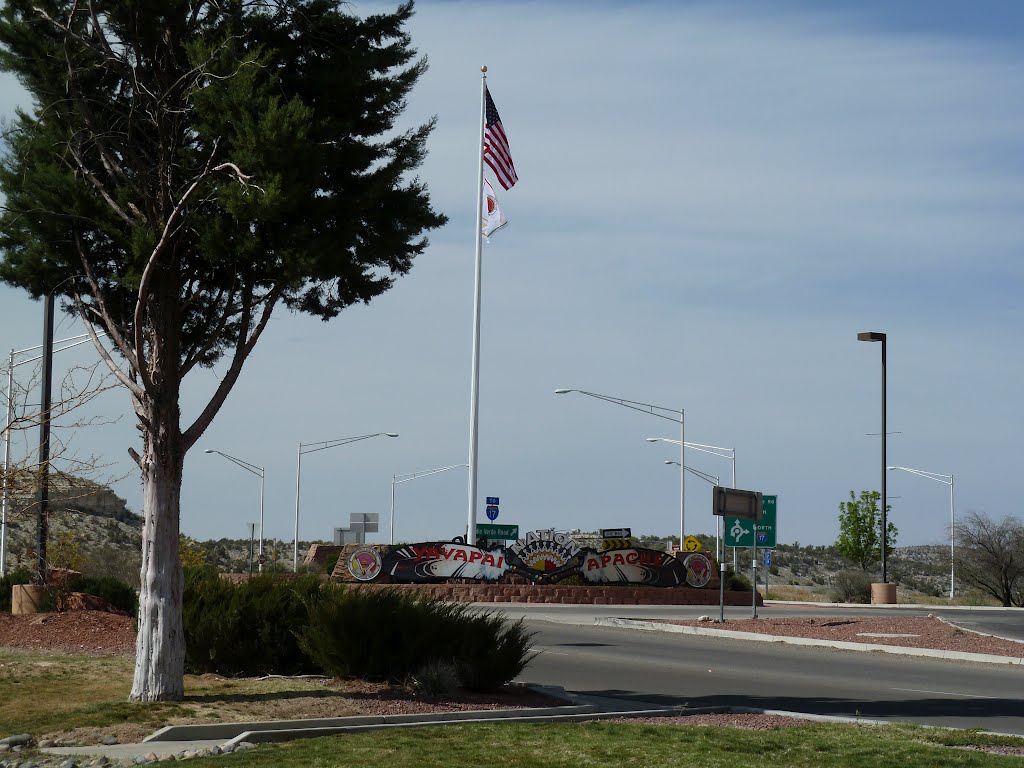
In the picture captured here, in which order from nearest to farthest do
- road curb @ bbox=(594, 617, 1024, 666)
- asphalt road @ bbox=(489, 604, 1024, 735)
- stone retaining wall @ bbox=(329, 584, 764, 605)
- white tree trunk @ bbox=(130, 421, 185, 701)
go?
white tree trunk @ bbox=(130, 421, 185, 701)
asphalt road @ bbox=(489, 604, 1024, 735)
road curb @ bbox=(594, 617, 1024, 666)
stone retaining wall @ bbox=(329, 584, 764, 605)

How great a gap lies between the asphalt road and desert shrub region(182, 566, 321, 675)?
368 centimetres

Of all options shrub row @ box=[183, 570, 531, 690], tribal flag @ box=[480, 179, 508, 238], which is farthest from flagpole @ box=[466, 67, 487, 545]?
shrub row @ box=[183, 570, 531, 690]

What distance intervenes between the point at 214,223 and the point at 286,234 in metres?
0.77

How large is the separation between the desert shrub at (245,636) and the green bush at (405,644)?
0.90 m

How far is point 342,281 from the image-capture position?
49.6ft

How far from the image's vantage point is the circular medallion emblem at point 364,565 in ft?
133

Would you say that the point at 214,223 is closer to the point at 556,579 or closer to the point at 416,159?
the point at 416,159

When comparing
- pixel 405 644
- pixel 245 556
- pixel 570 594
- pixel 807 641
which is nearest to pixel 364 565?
pixel 570 594

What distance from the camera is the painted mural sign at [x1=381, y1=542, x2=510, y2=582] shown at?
4044 cm

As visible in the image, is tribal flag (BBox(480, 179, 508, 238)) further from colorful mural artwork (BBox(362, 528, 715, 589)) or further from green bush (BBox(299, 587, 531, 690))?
green bush (BBox(299, 587, 531, 690))

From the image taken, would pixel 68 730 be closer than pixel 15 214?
Yes

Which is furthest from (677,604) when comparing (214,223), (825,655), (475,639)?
(214,223)

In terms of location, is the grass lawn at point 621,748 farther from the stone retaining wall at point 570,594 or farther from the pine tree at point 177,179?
the stone retaining wall at point 570,594

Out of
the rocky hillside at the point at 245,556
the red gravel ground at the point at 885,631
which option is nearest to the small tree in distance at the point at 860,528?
the rocky hillside at the point at 245,556
